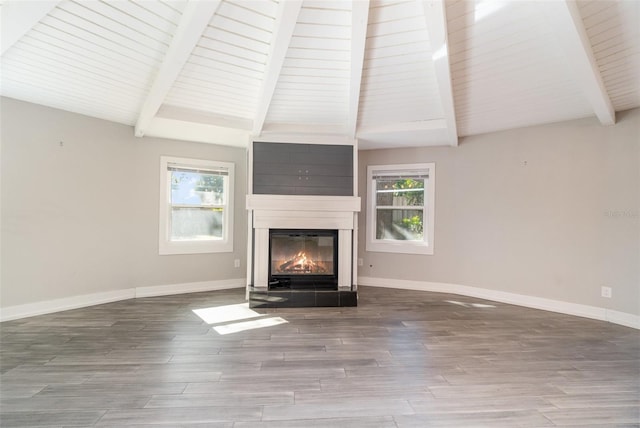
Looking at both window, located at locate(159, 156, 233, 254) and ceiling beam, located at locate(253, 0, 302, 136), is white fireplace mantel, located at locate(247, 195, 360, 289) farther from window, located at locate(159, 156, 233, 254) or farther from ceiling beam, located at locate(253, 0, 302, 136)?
ceiling beam, located at locate(253, 0, 302, 136)

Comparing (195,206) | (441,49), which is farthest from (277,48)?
(195,206)

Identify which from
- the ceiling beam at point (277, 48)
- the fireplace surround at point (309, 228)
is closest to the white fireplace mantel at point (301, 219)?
the fireplace surround at point (309, 228)

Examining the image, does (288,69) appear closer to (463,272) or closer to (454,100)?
(454,100)

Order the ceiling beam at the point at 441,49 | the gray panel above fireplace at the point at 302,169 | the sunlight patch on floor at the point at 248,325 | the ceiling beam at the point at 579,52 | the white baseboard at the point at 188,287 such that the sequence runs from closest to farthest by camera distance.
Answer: the ceiling beam at the point at 579,52 < the ceiling beam at the point at 441,49 < the sunlight patch on floor at the point at 248,325 < the gray panel above fireplace at the point at 302,169 < the white baseboard at the point at 188,287

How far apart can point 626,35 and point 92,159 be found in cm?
555

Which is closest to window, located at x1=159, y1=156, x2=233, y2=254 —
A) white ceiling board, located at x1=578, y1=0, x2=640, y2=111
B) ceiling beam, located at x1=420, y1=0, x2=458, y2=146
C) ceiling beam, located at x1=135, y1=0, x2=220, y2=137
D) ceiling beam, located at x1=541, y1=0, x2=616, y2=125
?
ceiling beam, located at x1=135, y1=0, x2=220, y2=137

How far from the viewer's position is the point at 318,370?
2.23 m

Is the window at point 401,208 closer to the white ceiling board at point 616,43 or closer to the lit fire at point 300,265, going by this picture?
the lit fire at point 300,265

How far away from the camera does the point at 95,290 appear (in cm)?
374

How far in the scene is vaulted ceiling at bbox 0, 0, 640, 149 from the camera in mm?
2416

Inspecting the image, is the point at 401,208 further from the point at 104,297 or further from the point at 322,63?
the point at 104,297

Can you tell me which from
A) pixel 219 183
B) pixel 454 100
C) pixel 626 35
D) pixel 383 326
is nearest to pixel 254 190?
pixel 219 183

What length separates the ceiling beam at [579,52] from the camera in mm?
2275

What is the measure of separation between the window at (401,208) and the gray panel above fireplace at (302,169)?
3.29ft
